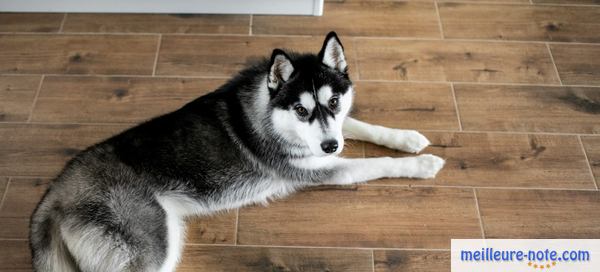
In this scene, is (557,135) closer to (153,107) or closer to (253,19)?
(253,19)

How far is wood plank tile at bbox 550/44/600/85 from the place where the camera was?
2883 millimetres

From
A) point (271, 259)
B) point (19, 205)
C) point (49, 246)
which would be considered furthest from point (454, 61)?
point (19, 205)

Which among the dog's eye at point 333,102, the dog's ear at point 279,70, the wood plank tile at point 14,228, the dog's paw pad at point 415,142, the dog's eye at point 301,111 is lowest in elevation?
the wood plank tile at point 14,228

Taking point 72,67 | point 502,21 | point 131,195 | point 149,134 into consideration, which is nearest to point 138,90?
point 72,67

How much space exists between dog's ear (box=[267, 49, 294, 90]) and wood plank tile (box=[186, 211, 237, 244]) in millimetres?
653

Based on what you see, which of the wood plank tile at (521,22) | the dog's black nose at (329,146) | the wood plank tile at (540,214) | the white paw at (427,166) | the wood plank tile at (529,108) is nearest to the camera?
the dog's black nose at (329,146)

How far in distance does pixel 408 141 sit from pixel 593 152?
0.88 m

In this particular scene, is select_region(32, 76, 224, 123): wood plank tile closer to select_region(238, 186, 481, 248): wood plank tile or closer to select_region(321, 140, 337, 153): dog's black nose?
select_region(238, 186, 481, 248): wood plank tile

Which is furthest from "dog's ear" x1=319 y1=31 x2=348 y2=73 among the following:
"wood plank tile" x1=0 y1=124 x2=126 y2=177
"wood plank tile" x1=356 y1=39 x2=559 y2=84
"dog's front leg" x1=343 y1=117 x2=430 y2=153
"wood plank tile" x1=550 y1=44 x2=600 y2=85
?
"wood plank tile" x1=550 y1=44 x2=600 y2=85

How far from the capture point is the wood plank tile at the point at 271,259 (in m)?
2.26

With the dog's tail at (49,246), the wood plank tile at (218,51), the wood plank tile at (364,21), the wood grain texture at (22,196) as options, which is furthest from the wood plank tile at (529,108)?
the wood grain texture at (22,196)

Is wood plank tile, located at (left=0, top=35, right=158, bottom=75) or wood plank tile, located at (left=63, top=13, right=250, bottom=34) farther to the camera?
wood plank tile, located at (left=63, top=13, right=250, bottom=34)

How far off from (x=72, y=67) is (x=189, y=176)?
1171 mm

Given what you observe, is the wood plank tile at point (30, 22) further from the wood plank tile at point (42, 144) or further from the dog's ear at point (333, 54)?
the dog's ear at point (333, 54)
